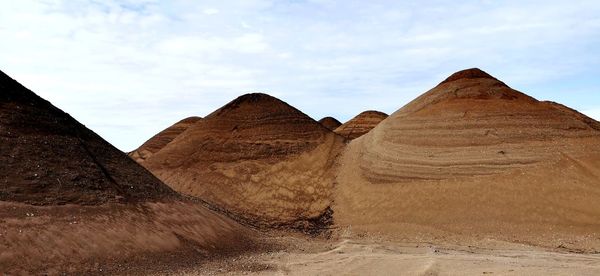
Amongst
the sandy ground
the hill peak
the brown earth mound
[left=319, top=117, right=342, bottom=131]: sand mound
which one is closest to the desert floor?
the sandy ground

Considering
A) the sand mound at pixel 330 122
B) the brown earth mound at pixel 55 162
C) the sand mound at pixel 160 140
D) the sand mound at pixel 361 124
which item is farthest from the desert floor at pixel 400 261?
the sand mound at pixel 330 122

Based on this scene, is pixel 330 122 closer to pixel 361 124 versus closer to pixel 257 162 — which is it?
pixel 361 124

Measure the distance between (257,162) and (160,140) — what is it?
85.2 ft

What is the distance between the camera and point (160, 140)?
186 ft

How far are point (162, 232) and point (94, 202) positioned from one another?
230 centimetres

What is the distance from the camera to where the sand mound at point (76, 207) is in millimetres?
13875

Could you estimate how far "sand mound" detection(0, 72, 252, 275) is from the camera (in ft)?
45.5

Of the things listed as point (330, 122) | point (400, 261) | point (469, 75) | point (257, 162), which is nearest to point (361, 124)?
point (330, 122)

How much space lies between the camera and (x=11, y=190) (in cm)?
1538

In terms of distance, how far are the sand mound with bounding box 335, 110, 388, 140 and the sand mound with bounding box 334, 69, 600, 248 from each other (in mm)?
20072

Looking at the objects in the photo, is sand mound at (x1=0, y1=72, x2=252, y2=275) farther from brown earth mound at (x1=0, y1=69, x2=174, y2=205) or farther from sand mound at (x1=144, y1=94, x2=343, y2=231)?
sand mound at (x1=144, y1=94, x2=343, y2=231)

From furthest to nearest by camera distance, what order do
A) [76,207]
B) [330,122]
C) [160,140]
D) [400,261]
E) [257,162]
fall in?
[330,122]
[160,140]
[257,162]
[400,261]
[76,207]

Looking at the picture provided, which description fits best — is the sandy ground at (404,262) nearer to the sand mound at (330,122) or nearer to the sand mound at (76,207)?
the sand mound at (76,207)

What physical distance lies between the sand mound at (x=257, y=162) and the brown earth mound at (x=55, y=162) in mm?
8234
